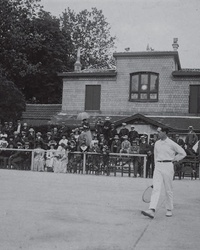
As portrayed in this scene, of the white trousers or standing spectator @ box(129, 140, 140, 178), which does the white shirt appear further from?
standing spectator @ box(129, 140, 140, 178)

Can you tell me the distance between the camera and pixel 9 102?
36500 millimetres

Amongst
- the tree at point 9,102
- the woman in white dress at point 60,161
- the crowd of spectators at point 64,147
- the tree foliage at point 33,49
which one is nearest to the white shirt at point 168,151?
the crowd of spectators at point 64,147

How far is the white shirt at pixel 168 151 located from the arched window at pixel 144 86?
23.7 meters

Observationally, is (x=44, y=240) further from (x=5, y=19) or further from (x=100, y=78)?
(x=5, y=19)

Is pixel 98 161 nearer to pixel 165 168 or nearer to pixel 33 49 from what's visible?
pixel 165 168

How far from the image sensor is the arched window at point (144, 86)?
34.2m

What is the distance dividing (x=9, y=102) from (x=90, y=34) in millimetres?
23690

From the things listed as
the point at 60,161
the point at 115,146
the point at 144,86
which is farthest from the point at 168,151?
the point at 144,86

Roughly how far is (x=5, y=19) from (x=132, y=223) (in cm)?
3953

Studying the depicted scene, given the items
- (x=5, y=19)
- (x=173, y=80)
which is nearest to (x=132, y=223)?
(x=173, y=80)

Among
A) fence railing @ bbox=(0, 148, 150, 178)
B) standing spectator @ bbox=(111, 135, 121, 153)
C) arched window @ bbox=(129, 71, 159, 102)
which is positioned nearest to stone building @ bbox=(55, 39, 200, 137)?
arched window @ bbox=(129, 71, 159, 102)

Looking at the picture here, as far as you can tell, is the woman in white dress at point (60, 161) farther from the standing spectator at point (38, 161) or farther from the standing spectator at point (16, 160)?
the standing spectator at point (16, 160)

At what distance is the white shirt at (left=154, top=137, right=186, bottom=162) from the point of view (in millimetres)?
10539

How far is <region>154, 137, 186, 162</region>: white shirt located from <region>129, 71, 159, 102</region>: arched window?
2367 cm
